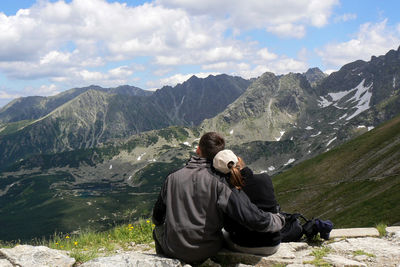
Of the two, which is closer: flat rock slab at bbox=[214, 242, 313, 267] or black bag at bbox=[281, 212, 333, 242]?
flat rock slab at bbox=[214, 242, 313, 267]

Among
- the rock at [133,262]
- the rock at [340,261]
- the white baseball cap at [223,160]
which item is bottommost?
the rock at [340,261]

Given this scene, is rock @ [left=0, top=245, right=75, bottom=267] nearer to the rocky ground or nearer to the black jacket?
the rocky ground

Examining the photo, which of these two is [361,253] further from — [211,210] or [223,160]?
[223,160]

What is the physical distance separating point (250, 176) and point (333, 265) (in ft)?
10.5

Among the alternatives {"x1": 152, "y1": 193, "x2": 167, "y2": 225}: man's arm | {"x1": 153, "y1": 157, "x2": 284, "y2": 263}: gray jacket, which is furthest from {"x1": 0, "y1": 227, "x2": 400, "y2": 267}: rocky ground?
{"x1": 152, "y1": 193, "x2": 167, "y2": 225}: man's arm

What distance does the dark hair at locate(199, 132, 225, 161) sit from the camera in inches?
326

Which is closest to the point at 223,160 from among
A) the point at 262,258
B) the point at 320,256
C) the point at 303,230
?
the point at 262,258

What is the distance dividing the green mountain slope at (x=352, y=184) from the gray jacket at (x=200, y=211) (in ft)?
155

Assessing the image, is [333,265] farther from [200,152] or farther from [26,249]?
[26,249]

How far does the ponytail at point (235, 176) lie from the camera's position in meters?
7.76

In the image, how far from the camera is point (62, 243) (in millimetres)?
13148

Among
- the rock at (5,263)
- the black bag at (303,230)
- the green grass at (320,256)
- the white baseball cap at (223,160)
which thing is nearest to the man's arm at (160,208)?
the white baseball cap at (223,160)

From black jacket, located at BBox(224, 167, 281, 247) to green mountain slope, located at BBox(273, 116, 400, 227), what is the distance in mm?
45887

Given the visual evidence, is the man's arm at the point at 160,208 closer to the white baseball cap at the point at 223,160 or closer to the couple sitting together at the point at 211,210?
the couple sitting together at the point at 211,210
